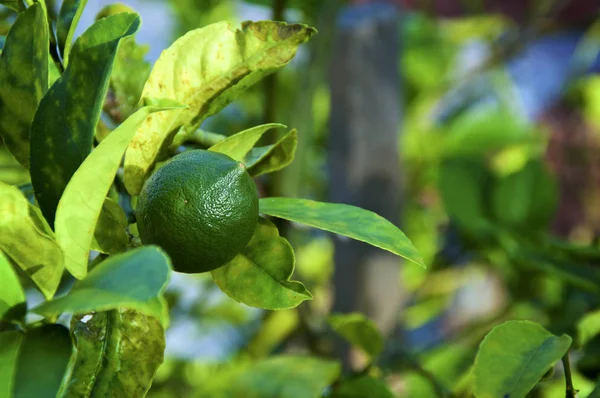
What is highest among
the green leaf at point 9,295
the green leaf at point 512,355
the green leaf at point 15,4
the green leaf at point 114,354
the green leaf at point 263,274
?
the green leaf at point 15,4

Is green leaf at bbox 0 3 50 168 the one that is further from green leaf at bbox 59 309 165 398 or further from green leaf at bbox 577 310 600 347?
green leaf at bbox 577 310 600 347

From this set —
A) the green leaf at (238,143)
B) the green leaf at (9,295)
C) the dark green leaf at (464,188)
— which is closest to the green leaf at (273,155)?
the green leaf at (238,143)

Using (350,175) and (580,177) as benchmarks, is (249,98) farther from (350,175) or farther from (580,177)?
(580,177)

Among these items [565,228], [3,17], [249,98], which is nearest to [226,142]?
[3,17]

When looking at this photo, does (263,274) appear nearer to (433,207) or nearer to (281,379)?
(281,379)

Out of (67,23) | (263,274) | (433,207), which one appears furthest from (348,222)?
(433,207)

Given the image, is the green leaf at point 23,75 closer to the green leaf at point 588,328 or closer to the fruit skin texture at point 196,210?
the fruit skin texture at point 196,210

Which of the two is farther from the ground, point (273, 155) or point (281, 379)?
point (273, 155)

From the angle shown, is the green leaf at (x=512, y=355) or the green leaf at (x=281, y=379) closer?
the green leaf at (x=512, y=355)
